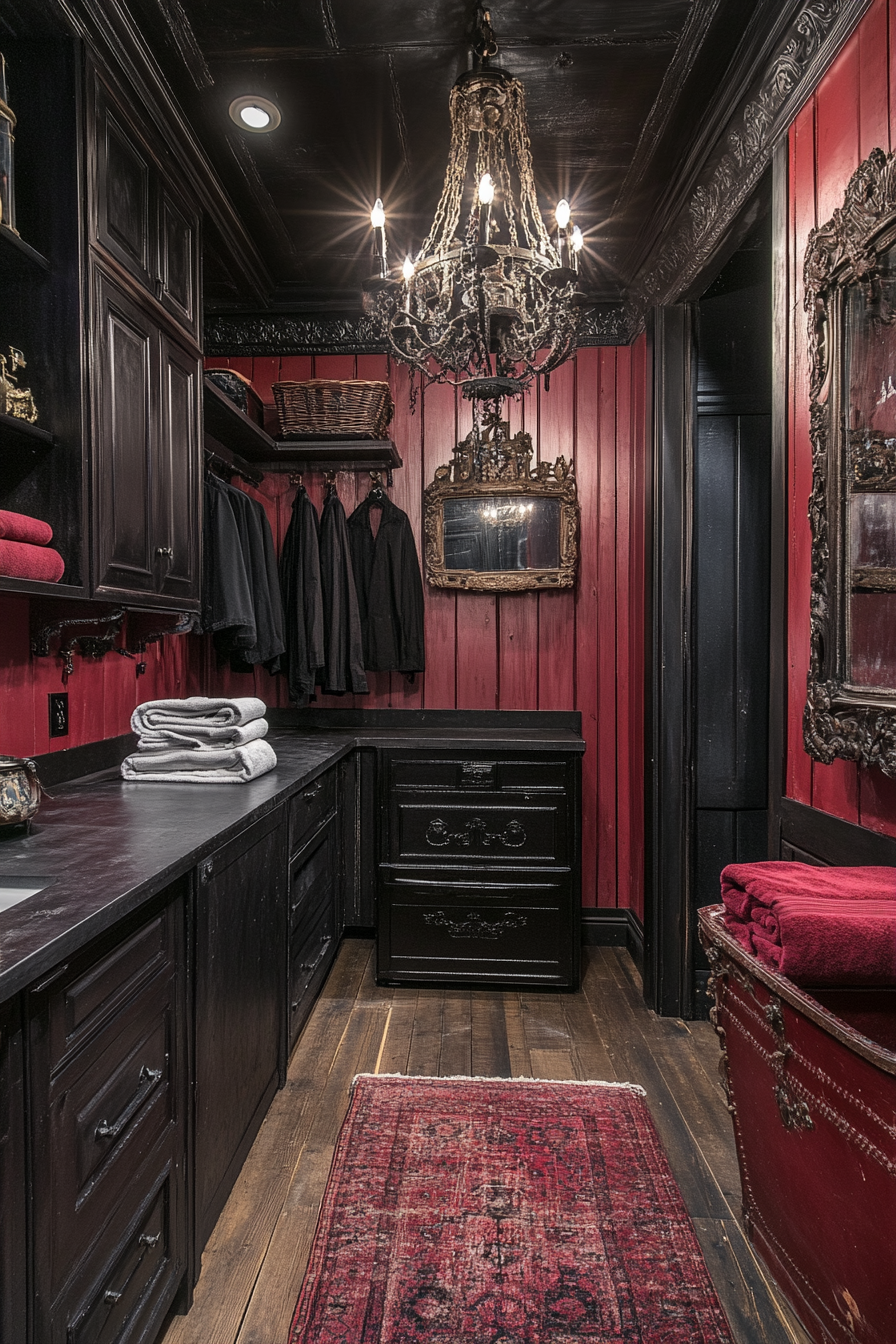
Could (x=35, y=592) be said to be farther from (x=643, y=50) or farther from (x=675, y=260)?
(x=675, y=260)

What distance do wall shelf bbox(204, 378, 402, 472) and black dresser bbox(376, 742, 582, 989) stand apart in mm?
1354

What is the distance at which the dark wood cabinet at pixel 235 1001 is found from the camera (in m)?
1.52

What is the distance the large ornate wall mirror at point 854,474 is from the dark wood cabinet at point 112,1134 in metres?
1.33

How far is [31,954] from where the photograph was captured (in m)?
0.90

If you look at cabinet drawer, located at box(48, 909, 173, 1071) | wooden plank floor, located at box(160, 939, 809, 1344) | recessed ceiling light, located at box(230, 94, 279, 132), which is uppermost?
recessed ceiling light, located at box(230, 94, 279, 132)

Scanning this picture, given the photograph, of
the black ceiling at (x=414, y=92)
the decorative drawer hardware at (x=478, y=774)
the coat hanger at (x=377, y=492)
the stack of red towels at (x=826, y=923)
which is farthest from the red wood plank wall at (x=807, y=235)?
the coat hanger at (x=377, y=492)

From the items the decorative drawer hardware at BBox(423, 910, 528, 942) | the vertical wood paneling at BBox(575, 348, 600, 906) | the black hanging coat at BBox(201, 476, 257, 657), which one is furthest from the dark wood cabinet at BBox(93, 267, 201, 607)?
the vertical wood paneling at BBox(575, 348, 600, 906)

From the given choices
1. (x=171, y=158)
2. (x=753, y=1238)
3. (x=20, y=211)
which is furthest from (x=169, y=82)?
(x=753, y=1238)

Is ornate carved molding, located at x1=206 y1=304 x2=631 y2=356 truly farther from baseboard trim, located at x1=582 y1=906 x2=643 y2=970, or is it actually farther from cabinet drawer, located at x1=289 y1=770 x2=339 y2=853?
baseboard trim, located at x1=582 y1=906 x2=643 y2=970

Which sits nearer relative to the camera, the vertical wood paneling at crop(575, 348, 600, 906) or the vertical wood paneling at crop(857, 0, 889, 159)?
the vertical wood paneling at crop(857, 0, 889, 159)

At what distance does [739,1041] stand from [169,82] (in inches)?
112

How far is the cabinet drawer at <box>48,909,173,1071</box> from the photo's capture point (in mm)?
1009

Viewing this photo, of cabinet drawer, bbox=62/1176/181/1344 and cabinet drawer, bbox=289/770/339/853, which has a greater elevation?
cabinet drawer, bbox=289/770/339/853

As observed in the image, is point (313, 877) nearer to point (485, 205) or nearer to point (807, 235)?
point (485, 205)
